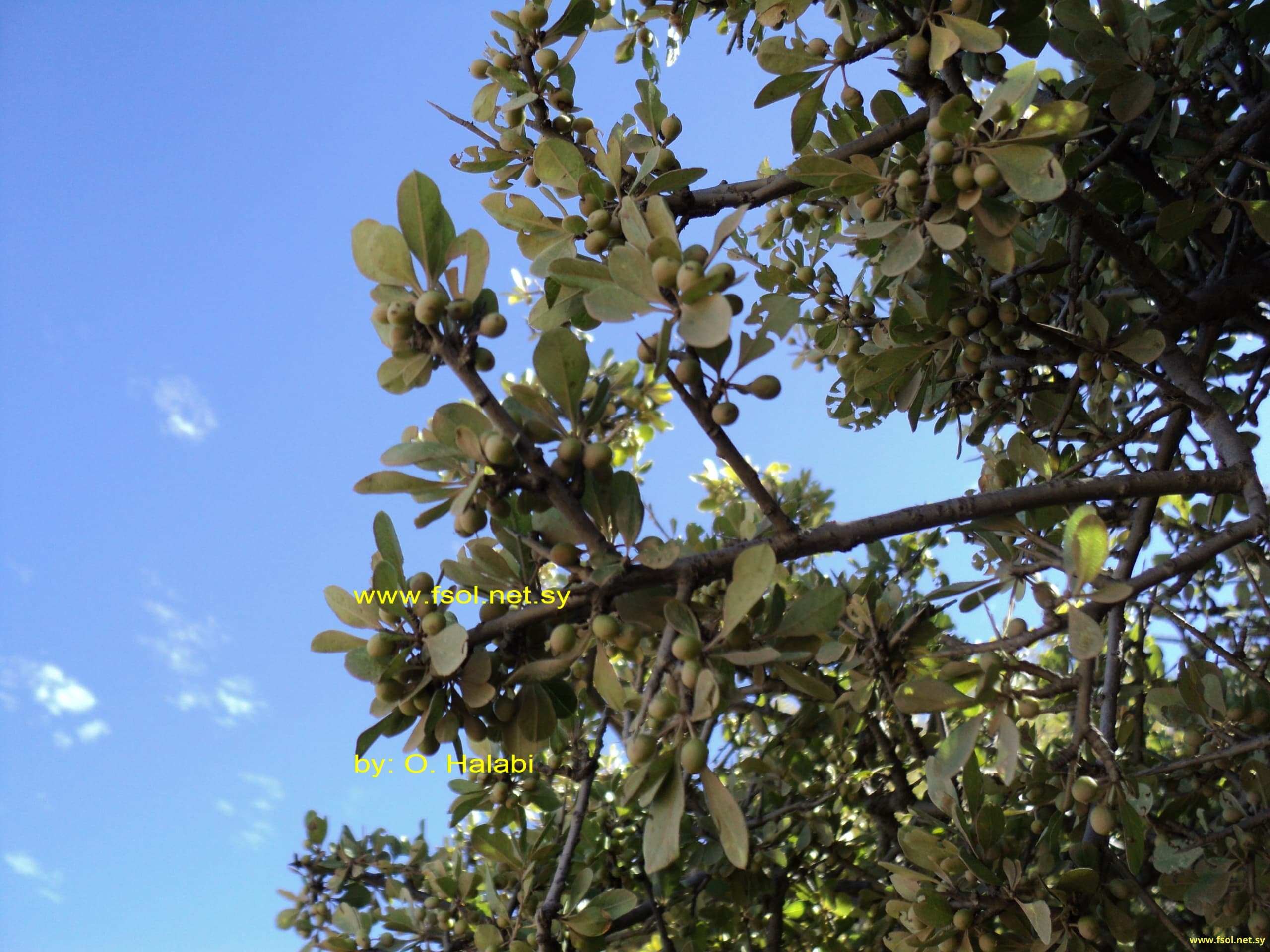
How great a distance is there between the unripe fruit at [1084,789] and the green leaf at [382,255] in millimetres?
1475

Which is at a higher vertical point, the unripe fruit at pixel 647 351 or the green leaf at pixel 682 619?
the unripe fruit at pixel 647 351

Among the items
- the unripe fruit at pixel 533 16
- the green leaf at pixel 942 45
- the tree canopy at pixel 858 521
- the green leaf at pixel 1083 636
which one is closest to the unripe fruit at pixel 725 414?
the tree canopy at pixel 858 521

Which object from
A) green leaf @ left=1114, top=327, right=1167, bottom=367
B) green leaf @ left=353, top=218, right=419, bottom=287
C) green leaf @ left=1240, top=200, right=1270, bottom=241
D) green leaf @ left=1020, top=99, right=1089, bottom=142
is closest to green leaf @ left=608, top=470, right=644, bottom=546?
green leaf @ left=353, top=218, right=419, bottom=287

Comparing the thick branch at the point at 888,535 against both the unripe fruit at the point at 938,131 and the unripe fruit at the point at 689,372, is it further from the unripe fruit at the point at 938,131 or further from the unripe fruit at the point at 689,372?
the unripe fruit at the point at 938,131

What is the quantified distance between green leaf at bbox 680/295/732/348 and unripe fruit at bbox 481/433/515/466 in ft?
0.95

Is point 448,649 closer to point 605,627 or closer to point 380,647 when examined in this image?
point 380,647

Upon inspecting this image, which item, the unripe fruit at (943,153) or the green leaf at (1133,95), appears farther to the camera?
the green leaf at (1133,95)

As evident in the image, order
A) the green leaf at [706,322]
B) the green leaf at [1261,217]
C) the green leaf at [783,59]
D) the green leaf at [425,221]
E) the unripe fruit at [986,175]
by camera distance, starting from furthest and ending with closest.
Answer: the green leaf at [1261,217] < the green leaf at [783,59] < the unripe fruit at [986,175] < the green leaf at [425,221] < the green leaf at [706,322]

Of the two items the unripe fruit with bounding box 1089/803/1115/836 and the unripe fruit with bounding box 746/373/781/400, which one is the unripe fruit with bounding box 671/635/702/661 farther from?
the unripe fruit with bounding box 1089/803/1115/836

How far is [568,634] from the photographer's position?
1.34 meters

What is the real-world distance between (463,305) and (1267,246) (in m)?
2.42

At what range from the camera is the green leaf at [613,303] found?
4.22 feet

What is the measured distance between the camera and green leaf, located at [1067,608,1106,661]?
4.25 feet

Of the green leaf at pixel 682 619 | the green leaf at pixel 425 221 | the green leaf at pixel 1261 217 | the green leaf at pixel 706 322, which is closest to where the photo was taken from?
the green leaf at pixel 706 322
